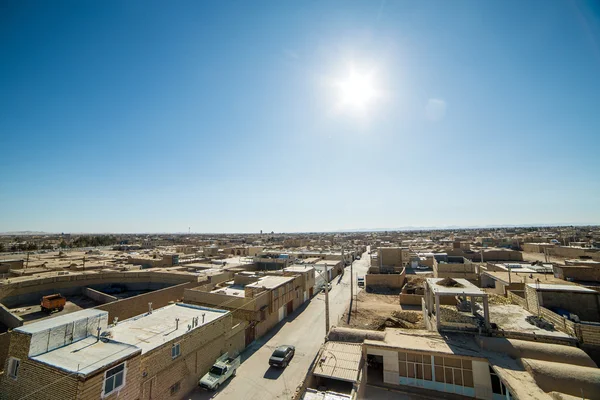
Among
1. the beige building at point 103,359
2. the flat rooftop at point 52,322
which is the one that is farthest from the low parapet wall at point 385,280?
the flat rooftop at point 52,322

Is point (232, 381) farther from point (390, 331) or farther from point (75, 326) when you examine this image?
point (390, 331)

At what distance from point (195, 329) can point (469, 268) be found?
4257cm

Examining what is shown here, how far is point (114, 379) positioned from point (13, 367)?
5121mm

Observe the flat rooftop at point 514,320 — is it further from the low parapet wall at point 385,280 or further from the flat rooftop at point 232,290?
the flat rooftop at point 232,290

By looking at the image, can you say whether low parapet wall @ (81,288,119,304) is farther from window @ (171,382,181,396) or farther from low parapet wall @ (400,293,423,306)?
low parapet wall @ (400,293,423,306)

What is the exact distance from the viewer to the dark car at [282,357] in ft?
65.8

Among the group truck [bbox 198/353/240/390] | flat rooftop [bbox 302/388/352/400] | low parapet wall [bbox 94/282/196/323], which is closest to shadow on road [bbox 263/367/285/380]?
truck [bbox 198/353/240/390]

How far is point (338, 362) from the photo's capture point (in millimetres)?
16625

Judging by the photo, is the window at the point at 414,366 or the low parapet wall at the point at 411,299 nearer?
the window at the point at 414,366


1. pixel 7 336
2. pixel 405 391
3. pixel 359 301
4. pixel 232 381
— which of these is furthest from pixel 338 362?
pixel 7 336

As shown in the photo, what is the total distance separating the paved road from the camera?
1731 centimetres

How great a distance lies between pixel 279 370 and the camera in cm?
1994

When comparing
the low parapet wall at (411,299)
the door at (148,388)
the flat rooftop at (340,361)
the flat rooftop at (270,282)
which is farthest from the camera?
the low parapet wall at (411,299)

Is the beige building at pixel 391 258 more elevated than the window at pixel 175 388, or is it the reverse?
the beige building at pixel 391 258
